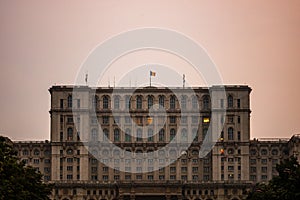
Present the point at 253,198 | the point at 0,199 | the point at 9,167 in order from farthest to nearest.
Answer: the point at 253,198
the point at 9,167
the point at 0,199

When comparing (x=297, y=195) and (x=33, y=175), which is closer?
(x=297, y=195)

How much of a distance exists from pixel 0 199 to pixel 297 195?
132 feet

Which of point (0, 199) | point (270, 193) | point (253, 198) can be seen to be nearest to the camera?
point (0, 199)

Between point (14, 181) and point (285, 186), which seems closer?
point (14, 181)

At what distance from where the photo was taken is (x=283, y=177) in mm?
160875

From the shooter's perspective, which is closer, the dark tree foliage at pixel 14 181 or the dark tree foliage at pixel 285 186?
the dark tree foliage at pixel 14 181

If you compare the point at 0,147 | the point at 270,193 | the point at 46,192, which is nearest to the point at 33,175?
the point at 46,192

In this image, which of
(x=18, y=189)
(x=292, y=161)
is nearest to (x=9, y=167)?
(x=18, y=189)

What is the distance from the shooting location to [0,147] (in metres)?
135

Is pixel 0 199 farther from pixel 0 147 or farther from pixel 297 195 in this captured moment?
pixel 297 195

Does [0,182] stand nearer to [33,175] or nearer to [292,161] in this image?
[33,175]

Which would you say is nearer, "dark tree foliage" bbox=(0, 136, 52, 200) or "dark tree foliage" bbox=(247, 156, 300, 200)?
"dark tree foliage" bbox=(0, 136, 52, 200)

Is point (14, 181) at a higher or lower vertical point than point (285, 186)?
higher

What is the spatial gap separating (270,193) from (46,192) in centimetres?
3611
